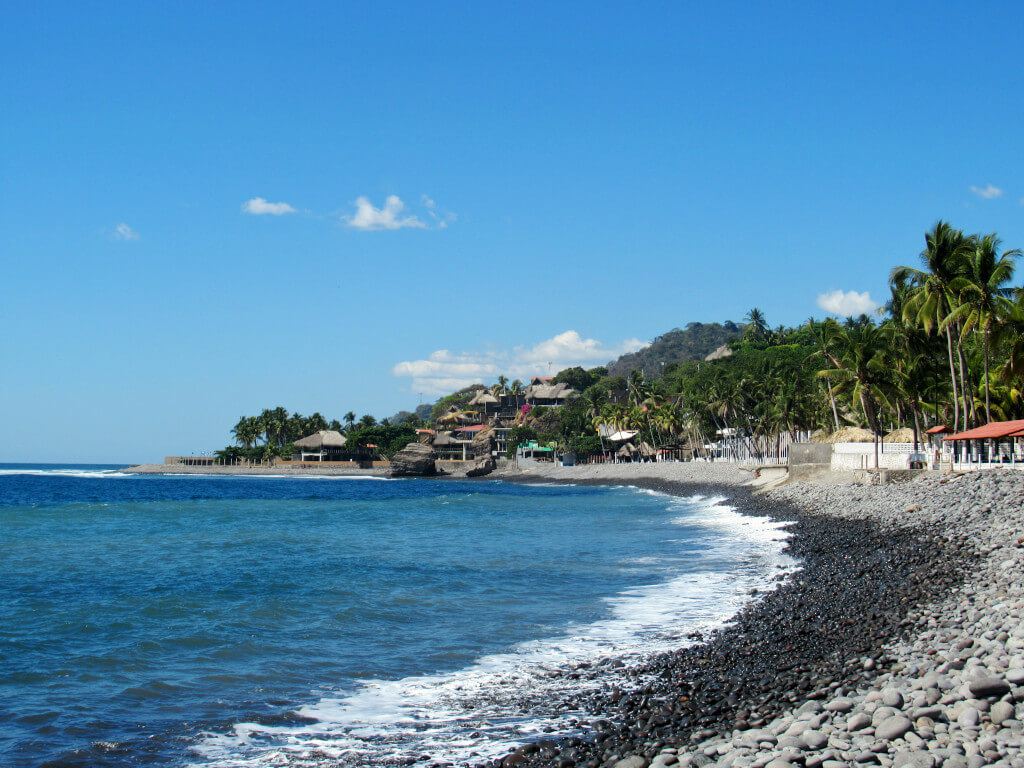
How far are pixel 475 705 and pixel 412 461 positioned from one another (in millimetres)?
103350

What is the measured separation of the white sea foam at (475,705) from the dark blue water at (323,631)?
1.5 inches

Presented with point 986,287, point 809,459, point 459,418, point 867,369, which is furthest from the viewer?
point 459,418

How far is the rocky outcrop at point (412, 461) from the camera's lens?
112 metres

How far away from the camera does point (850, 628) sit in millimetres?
10969

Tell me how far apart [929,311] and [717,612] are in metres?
25.4

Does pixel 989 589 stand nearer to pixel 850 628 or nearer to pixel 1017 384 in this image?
pixel 850 628

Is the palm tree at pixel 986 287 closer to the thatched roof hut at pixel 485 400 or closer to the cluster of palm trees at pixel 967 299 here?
the cluster of palm trees at pixel 967 299

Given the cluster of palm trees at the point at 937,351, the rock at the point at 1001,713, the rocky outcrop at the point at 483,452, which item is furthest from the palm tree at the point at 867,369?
the rocky outcrop at the point at 483,452

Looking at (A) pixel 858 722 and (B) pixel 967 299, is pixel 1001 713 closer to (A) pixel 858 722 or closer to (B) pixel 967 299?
(A) pixel 858 722

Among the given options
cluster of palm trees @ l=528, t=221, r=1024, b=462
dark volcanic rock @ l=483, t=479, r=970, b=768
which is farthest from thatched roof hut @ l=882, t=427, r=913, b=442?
dark volcanic rock @ l=483, t=479, r=970, b=768

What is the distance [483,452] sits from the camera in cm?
11988

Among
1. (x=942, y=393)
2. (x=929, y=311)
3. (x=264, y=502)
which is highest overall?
(x=929, y=311)

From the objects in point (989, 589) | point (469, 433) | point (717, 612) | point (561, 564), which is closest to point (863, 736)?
point (989, 589)

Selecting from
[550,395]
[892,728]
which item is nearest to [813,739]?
[892,728]
